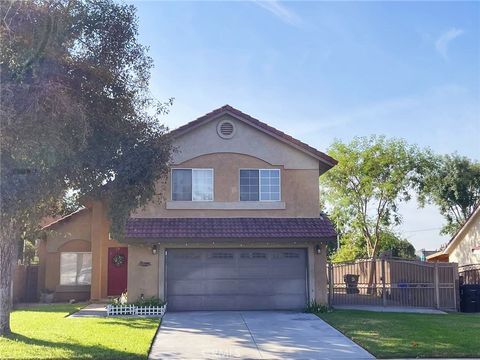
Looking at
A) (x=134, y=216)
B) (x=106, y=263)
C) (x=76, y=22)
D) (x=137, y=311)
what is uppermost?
(x=76, y=22)

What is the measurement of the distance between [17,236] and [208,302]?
7804mm

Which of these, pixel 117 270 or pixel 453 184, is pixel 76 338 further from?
pixel 453 184

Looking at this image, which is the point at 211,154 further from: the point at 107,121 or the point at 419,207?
the point at 419,207

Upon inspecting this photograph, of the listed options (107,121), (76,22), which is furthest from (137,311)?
(76,22)

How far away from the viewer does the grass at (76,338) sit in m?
11.8

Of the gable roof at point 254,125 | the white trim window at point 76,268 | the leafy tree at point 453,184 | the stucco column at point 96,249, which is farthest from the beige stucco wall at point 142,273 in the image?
the leafy tree at point 453,184

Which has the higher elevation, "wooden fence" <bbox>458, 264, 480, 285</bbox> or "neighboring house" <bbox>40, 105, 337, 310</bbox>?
"neighboring house" <bbox>40, 105, 337, 310</bbox>

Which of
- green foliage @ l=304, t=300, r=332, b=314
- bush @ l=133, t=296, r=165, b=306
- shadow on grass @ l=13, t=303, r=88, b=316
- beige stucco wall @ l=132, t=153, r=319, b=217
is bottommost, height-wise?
shadow on grass @ l=13, t=303, r=88, b=316

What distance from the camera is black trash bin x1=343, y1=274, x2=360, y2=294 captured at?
2256 centimetres

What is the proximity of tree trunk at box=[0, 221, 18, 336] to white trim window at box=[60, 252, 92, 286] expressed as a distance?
11.3 m

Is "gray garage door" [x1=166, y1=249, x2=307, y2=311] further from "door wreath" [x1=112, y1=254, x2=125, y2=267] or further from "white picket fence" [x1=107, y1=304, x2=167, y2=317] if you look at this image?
"door wreath" [x1=112, y1=254, x2=125, y2=267]

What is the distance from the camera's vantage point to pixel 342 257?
39.7 m

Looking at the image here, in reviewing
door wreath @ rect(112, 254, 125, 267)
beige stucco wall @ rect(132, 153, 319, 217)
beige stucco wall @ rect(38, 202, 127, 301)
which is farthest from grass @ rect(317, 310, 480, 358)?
beige stucco wall @ rect(38, 202, 127, 301)

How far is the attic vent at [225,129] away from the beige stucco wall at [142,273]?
489cm
